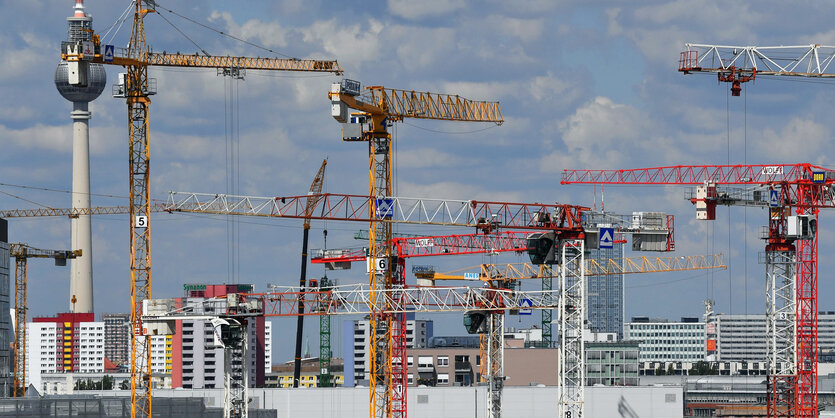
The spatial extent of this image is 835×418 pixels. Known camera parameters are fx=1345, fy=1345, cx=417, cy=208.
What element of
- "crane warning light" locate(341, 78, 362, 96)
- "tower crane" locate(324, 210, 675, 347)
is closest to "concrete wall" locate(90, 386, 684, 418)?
"tower crane" locate(324, 210, 675, 347)

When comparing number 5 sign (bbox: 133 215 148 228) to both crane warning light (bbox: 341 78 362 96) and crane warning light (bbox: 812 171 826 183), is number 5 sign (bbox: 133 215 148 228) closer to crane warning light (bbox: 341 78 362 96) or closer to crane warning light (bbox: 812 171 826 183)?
crane warning light (bbox: 341 78 362 96)

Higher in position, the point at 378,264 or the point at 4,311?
the point at 378,264

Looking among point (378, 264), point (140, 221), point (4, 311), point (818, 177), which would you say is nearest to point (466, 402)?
point (378, 264)

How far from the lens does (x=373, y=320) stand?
386 ft

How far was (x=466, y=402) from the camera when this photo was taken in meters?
170

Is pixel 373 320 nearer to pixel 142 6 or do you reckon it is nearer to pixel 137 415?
pixel 137 415

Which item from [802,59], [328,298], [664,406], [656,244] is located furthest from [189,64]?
[664,406]

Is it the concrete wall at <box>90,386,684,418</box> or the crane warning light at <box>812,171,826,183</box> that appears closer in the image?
the crane warning light at <box>812,171,826,183</box>

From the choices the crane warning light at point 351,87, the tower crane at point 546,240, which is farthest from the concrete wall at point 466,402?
the crane warning light at point 351,87

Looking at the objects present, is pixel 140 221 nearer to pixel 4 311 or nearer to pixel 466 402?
pixel 4 311

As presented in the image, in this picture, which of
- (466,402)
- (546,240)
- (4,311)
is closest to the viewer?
(546,240)

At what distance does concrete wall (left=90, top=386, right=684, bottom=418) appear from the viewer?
16812cm

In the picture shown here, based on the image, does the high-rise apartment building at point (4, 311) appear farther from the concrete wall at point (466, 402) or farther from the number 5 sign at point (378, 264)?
the number 5 sign at point (378, 264)

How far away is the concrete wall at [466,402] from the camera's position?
168125 mm
